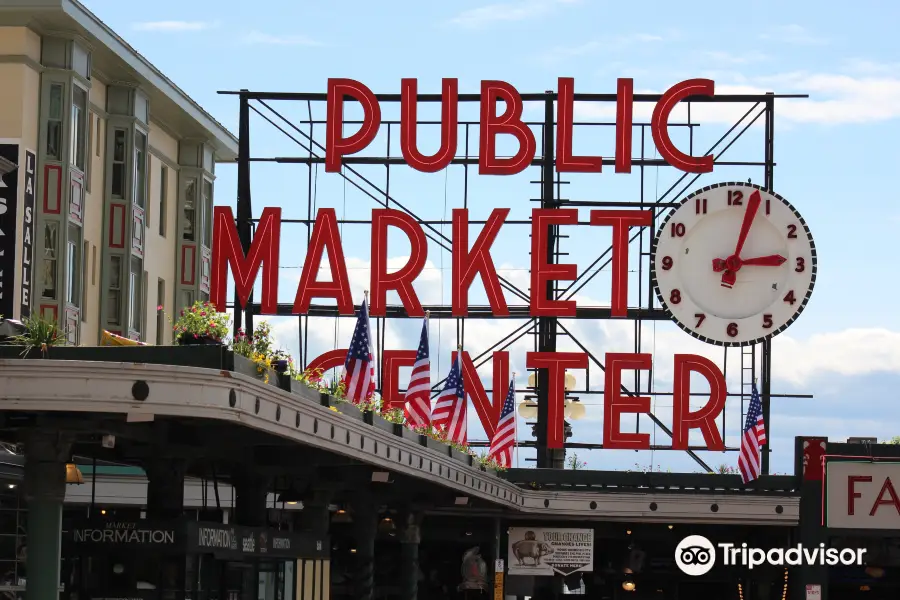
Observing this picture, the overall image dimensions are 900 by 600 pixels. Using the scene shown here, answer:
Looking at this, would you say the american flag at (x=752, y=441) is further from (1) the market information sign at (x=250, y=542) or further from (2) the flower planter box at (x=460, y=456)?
(1) the market information sign at (x=250, y=542)

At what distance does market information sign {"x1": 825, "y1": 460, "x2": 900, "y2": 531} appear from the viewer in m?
47.1

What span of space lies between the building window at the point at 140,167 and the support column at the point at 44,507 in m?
35.8

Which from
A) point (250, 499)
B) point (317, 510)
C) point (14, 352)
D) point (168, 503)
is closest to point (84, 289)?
point (317, 510)

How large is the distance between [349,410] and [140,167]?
31.6 meters

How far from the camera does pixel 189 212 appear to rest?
214 feet

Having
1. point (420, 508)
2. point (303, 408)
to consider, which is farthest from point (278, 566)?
point (420, 508)

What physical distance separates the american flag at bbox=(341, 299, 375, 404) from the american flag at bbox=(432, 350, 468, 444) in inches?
348

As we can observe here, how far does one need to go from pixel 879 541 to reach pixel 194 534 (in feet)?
96.2

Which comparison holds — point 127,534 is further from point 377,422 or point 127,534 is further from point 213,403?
point 213,403

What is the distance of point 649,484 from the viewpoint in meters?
47.5

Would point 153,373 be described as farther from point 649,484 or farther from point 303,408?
point 649,484

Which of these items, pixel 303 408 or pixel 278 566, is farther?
pixel 278 566

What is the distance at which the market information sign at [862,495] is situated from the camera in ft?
155

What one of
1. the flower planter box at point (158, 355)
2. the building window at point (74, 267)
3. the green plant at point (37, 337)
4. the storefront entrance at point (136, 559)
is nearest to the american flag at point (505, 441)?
the building window at point (74, 267)
